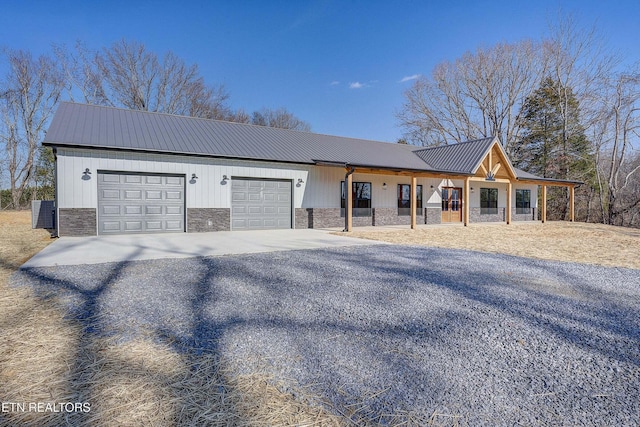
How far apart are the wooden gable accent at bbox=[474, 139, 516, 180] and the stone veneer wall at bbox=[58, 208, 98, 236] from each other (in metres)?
16.8

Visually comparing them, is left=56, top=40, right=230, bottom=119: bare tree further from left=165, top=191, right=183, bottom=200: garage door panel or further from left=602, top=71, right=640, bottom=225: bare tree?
left=602, top=71, right=640, bottom=225: bare tree

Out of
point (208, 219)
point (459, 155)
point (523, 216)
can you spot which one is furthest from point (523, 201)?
point (208, 219)

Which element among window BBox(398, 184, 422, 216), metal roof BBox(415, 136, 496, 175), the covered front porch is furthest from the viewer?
window BBox(398, 184, 422, 216)

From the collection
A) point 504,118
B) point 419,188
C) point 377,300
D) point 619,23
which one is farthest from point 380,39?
point 377,300

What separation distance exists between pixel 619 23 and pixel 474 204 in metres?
11.8

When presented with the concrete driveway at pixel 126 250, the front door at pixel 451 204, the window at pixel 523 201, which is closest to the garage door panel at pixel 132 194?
the concrete driveway at pixel 126 250

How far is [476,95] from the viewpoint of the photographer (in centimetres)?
2800

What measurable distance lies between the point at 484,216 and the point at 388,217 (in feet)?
25.0

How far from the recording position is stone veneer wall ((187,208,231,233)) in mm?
11609

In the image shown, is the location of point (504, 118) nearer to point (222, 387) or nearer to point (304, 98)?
point (304, 98)

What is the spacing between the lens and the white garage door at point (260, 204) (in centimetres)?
1251

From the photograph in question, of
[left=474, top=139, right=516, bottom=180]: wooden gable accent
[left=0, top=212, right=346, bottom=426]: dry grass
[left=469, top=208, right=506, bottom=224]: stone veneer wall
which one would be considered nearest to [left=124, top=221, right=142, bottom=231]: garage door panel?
[left=0, top=212, right=346, bottom=426]: dry grass

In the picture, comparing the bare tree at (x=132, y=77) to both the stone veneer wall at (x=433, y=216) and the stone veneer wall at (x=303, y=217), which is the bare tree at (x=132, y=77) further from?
the stone veneer wall at (x=433, y=216)

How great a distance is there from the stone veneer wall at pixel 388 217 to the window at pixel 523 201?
10.0 m
